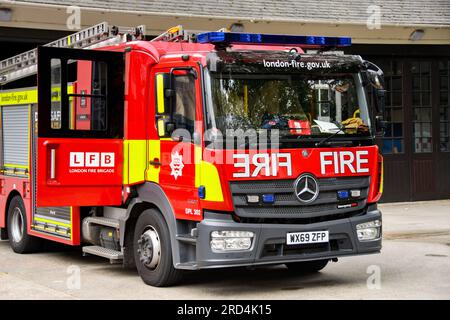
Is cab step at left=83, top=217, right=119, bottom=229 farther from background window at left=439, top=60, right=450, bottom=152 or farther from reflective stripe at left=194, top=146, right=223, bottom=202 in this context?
background window at left=439, top=60, right=450, bottom=152

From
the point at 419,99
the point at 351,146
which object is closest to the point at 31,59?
the point at 351,146

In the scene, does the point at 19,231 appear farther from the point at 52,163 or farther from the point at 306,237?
the point at 306,237

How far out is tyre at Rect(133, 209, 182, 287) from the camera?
29.5 ft

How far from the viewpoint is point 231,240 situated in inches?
331

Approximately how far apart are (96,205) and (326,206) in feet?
9.30

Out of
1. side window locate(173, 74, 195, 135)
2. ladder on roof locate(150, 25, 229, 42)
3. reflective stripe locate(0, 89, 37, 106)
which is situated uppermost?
ladder on roof locate(150, 25, 229, 42)

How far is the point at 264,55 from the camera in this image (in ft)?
29.2

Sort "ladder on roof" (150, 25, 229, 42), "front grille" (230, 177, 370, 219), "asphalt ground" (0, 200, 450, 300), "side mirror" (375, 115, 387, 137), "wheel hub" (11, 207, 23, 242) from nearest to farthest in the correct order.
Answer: "front grille" (230, 177, 370, 219) → "asphalt ground" (0, 200, 450, 300) → "side mirror" (375, 115, 387, 137) → "ladder on roof" (150, 25, 229, 42) → "wheel hub" (11, 207, 23, 242)

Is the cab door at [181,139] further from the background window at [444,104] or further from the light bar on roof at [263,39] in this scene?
the background window at [444,104]

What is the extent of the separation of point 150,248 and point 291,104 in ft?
7.39

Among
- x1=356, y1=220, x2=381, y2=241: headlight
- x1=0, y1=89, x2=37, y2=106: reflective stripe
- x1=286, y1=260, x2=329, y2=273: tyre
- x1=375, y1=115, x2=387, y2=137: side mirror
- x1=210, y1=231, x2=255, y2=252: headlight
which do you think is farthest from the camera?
x1=0, y1=89, x2=37, y2=106: reflective stripe

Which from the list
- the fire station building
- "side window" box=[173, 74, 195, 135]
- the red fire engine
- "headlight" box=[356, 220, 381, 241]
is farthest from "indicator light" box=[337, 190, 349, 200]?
the fire station building

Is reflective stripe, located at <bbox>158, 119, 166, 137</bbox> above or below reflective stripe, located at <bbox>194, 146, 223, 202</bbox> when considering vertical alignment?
above
